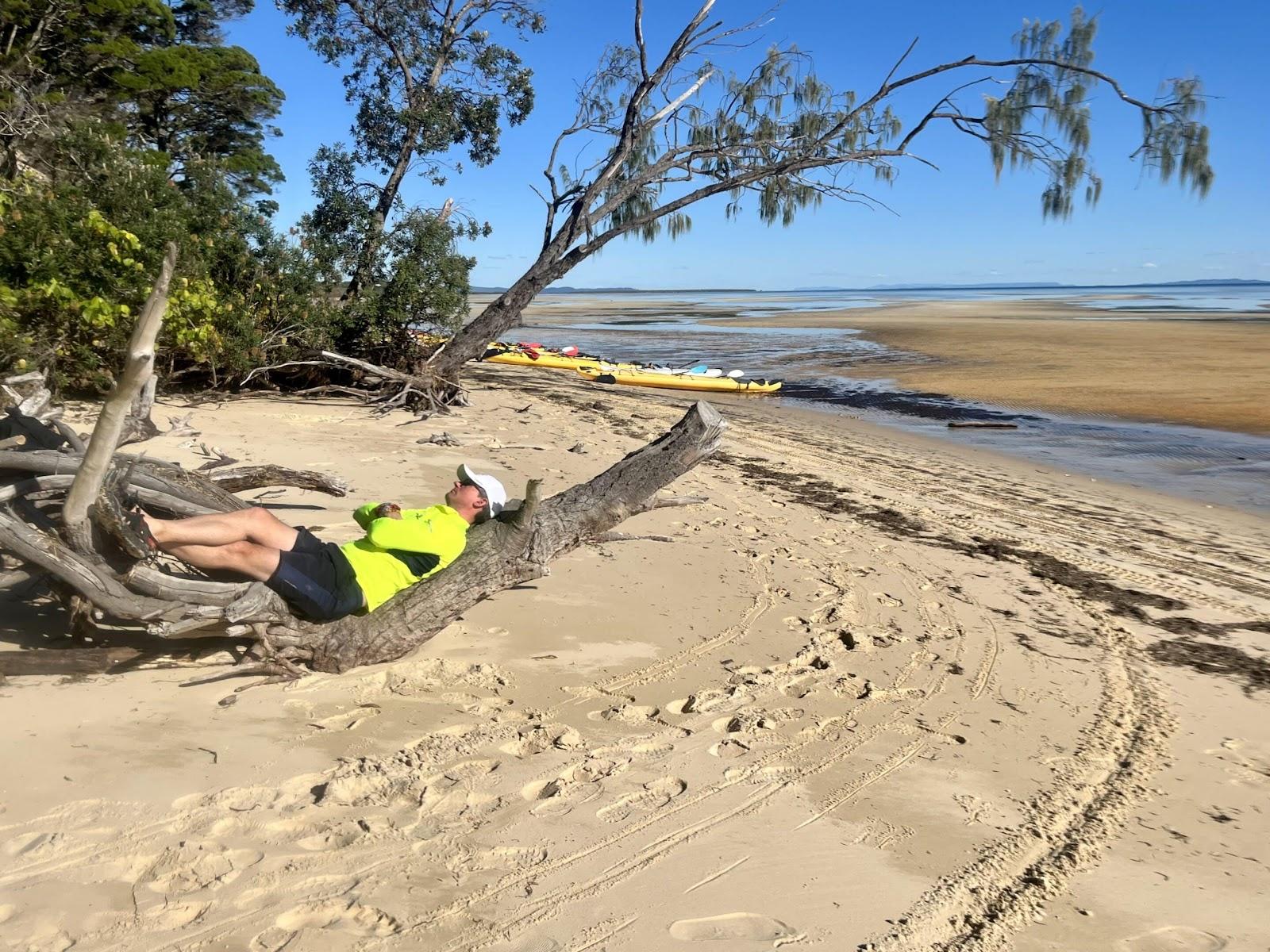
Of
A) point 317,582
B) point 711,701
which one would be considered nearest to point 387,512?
point 317,582

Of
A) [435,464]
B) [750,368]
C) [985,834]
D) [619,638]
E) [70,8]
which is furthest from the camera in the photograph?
[750,368]

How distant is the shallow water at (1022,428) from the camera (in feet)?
37.6

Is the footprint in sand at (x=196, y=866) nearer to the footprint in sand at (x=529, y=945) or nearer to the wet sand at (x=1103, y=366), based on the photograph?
the footprint in sand at (x=529, y=945)

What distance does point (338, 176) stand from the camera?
13.8 m

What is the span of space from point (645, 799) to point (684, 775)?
27 cm

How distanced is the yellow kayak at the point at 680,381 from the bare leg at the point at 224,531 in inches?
587

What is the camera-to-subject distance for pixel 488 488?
15.8 ft

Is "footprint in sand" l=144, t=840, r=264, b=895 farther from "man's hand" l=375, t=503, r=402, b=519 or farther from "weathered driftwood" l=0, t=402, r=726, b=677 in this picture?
"man's hand" l=375, t=503, r=402, b=519

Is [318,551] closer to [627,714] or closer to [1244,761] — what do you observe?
[627,714]

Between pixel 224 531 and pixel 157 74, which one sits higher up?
pixel 157 74

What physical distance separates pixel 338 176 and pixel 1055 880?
13.7 m

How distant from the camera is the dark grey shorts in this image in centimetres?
404

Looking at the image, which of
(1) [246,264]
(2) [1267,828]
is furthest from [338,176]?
(2) [1267,828]

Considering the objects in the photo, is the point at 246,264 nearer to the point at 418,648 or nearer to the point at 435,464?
the point at 435,464
